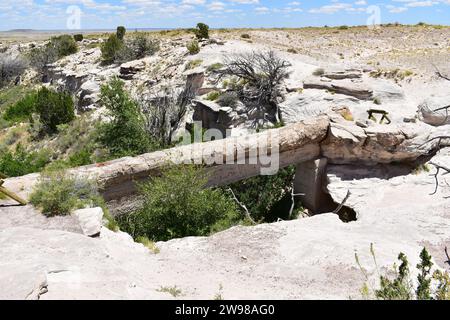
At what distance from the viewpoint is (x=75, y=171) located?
30.1 ft

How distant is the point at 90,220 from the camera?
25.4ft

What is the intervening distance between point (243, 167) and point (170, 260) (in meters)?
4.72

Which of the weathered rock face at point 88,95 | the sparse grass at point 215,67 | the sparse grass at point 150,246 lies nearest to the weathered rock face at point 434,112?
the sparse grass at point 215,67

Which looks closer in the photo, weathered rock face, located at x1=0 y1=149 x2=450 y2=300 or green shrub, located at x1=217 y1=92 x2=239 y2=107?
weathered rock face, located at x1=0 y1=149 x2=450 y2=300

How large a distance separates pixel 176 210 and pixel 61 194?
239 centimetres

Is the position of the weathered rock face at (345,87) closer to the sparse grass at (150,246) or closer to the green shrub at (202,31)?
the sparse grass at (150,246)

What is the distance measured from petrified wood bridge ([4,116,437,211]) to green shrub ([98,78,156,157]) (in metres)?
4.27

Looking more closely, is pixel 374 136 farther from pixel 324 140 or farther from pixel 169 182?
pixel 169 182

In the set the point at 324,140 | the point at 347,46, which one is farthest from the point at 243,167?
the point at 347,46

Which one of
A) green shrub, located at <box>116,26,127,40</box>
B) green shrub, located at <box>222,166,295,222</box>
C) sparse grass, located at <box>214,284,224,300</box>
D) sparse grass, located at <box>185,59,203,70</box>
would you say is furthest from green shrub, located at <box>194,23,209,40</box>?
sparse grass, located at <box>214,284,224,300</box>

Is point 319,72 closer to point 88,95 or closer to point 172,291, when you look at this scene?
point 88,95

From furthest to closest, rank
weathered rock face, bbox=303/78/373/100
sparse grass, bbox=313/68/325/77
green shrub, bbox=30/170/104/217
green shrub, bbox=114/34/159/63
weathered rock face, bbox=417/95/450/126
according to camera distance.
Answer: green shrub, bbox=114/34/159/63
sparse grass, bbox=313/68/325/77
weathered rock face, bbox=303/78/373/100
weathered rock face, bbox=417/95/450/126
green shrub, bbox=30/170/104/217

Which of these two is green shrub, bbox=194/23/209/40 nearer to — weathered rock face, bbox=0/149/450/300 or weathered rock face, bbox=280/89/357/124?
weathered rock face, bbox=280/89/357/124

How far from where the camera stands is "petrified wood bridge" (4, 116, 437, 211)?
10.2 m
